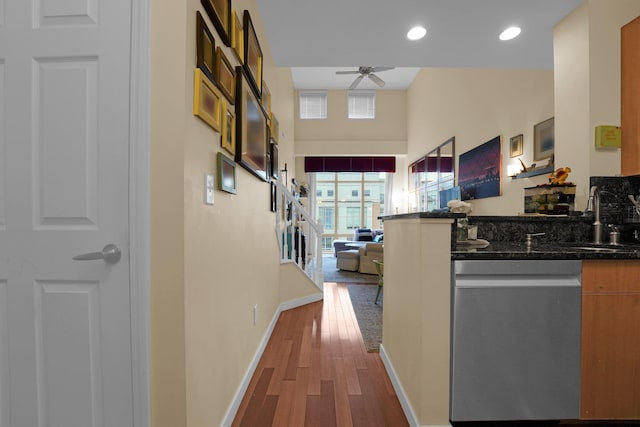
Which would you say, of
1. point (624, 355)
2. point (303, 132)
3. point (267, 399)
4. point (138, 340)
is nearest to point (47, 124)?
point (138, 340)

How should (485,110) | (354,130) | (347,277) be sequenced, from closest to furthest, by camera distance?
(485,110)
(347,277)
(354,130)

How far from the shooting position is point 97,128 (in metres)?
1.13

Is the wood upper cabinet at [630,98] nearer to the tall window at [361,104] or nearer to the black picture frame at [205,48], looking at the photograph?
the black picture frame at [205,48]

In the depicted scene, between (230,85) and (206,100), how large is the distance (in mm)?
421

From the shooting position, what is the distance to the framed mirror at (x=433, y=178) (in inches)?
235

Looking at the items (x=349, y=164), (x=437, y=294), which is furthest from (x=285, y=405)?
(x=349, y=164)

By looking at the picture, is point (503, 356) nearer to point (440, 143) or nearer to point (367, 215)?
point (440, 143)

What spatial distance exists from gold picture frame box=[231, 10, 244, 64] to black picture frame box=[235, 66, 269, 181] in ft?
0.29

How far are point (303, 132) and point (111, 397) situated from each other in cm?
786

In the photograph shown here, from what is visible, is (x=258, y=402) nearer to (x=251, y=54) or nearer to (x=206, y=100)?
(x=206, y=100)

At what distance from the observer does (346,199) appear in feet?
33.2

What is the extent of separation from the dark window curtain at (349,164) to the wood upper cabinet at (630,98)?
6.83 metres


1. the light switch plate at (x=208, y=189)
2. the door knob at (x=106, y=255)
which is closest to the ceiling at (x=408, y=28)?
the light switch plate at (x=208, y=189)

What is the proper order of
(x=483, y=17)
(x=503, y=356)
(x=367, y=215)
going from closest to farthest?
(x=503, y=356)
(x=483, y=17)
(x=367, y=215)
